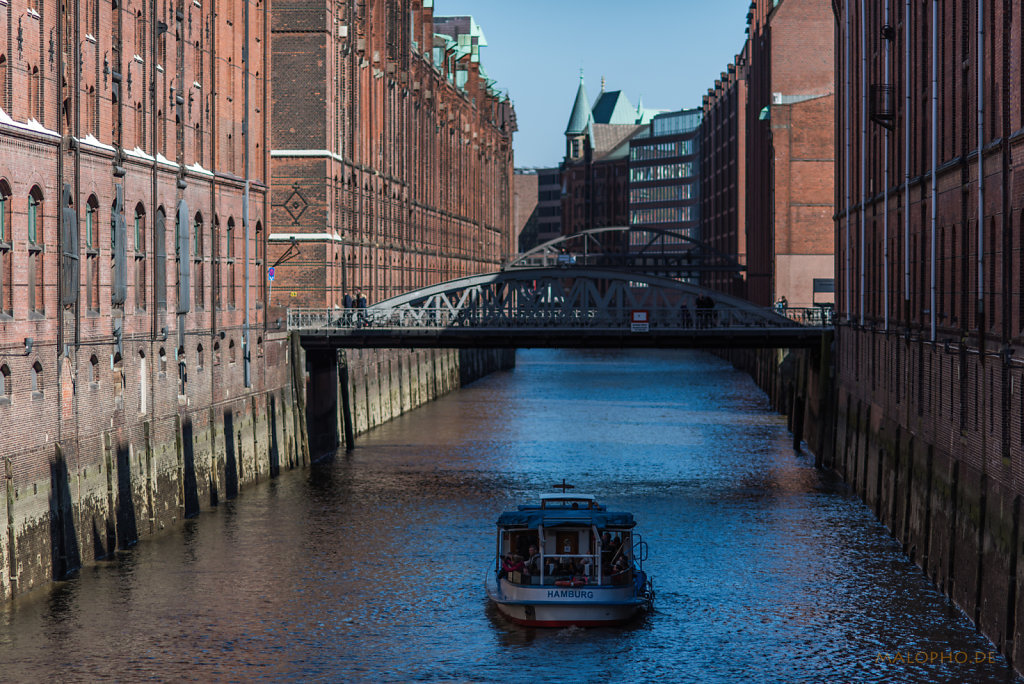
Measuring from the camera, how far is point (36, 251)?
124 ft

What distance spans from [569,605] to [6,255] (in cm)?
Answer: 1465

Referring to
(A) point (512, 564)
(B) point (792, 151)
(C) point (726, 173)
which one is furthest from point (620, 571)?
(C) point (726, 173)

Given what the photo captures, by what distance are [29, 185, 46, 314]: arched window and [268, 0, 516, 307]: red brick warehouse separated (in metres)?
34.3

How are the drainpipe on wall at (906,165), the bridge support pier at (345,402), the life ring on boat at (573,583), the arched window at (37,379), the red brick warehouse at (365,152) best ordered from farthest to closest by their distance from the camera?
1. the red brick warehouse at (365,152)
2. the bridge support pier at (345,402)
3. the drainpipe on wall at (906,165)
4. the arched window at (37,379)
5. the life ring on boat at (573,583)

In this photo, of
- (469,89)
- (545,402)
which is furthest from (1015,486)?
(469,89)

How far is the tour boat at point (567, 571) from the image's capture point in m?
34.5

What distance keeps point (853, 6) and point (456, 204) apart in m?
66.8

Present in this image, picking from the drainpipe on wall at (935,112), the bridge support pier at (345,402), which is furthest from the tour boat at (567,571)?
the bridge support pier at (345,402)

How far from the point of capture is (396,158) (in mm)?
93750

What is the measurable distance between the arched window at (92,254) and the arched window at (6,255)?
5.63 meters

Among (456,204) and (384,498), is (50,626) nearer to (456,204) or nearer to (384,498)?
(384,498)

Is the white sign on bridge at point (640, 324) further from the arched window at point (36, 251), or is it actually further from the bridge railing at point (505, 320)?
the arched window at point (36, 251)

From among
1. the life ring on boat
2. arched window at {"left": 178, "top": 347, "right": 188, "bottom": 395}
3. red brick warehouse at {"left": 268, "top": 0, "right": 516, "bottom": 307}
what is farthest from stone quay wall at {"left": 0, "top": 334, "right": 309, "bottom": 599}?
red brick warehouse at {"left": 268, "top": 0, "right": 516, "bottom": 307}

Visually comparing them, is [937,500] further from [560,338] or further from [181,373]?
[560,338]
